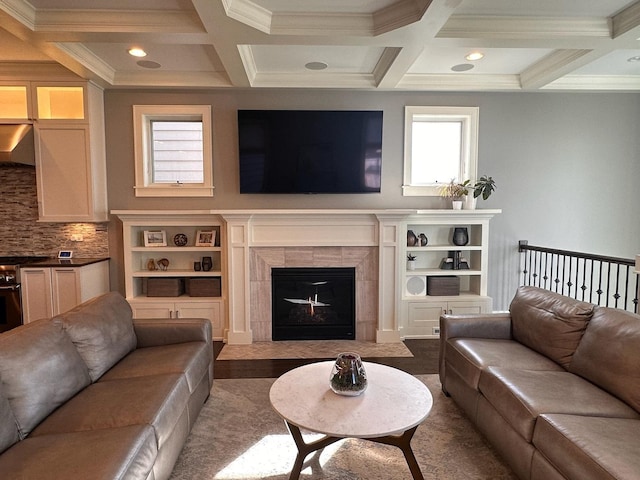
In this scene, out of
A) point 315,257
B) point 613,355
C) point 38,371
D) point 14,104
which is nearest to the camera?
point 38,371

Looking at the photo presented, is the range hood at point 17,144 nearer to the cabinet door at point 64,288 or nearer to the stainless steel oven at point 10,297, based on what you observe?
the stainless steel oven at point 10,297

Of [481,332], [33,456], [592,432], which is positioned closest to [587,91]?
[481,332]

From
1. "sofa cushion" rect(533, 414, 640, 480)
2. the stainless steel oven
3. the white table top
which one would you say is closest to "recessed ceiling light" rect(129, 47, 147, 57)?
the stainless steel oven

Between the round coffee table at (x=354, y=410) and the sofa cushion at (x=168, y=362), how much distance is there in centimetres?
66

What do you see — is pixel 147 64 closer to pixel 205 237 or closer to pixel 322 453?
pixel 205 237

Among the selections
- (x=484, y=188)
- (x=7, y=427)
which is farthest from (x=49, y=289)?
(x=484, y=188)

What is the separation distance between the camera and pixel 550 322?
2523mm

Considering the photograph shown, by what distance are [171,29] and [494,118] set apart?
366cm

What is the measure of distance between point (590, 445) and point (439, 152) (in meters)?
3.63

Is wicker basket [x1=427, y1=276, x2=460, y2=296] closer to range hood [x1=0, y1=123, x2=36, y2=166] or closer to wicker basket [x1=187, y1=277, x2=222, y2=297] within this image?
wicker basket [x1=187, y1=277, x2=222, y2=297]

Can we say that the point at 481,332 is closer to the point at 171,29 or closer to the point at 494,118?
the point at 494,118

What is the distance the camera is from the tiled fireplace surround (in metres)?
4.11

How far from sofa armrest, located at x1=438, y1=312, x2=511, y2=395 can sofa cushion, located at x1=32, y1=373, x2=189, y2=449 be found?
1.95m

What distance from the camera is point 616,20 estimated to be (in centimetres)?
294
